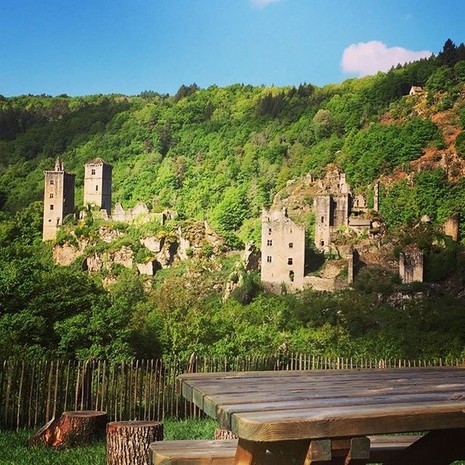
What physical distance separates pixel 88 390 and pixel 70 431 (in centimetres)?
277

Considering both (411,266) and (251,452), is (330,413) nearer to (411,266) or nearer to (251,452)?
(251,452)

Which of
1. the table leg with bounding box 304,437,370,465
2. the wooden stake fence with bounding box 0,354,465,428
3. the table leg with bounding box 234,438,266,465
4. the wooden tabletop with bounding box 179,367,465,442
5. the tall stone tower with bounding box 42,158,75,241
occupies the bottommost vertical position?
the wooden stake fence with bounding box 0,354,465,428

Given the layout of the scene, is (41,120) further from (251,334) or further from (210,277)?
(251,334)

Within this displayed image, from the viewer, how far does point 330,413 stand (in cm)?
257

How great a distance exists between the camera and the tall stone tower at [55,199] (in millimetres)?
59656

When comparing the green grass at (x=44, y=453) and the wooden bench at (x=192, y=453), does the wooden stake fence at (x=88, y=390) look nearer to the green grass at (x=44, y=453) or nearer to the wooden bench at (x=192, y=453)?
the green grass at (x=44, y=453)

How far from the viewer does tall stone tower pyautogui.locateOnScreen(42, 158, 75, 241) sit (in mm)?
59656

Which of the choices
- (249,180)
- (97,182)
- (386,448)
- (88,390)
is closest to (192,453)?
(386,448)

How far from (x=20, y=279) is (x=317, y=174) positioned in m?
50.8

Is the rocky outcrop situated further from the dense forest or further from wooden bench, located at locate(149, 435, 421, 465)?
wooden bench, located at locate(149, 435, 421, 465)

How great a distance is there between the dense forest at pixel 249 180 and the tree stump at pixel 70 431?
12.6 m

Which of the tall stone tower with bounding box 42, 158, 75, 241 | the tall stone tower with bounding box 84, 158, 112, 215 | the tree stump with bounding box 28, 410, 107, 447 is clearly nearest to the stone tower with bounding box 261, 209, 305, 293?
the tall stone tower with bounding box 42, 158, 75, 241

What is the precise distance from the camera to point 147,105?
84062 millimetres

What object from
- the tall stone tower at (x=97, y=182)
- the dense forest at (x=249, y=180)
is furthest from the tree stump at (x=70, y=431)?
the tall stone tower at (x=97, y=182)
